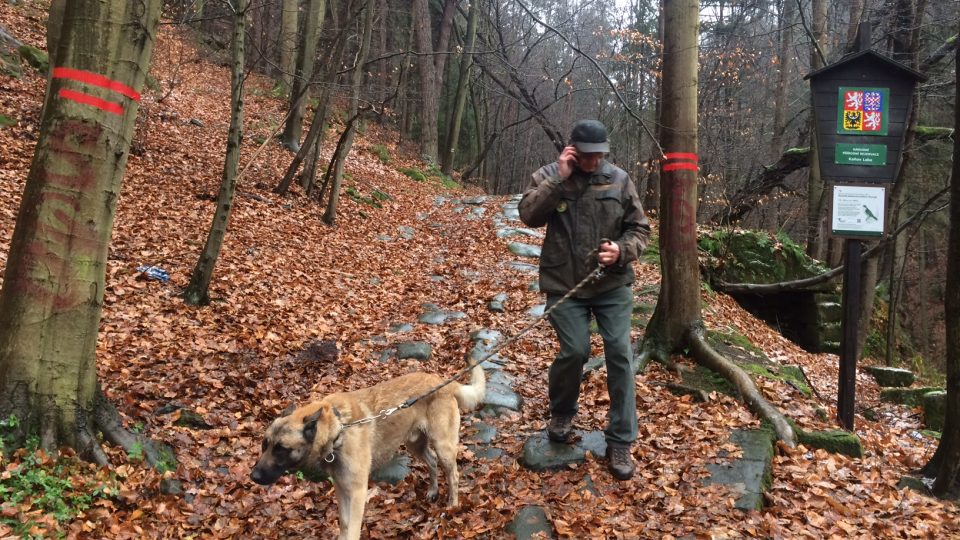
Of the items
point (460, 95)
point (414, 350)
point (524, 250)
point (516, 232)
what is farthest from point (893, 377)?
point (460, 95)

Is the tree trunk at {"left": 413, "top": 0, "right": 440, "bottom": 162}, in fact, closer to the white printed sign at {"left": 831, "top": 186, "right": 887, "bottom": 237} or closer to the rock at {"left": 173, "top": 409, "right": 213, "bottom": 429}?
the white printed sign at {"left": 831, "top": 186, "right": 887, "bottom": 237}

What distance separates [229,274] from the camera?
9.49 m

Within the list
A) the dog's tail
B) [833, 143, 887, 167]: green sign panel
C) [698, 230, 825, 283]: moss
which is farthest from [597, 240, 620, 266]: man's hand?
[698, 230, 825, 283]: moss

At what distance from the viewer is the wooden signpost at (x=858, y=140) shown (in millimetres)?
5973

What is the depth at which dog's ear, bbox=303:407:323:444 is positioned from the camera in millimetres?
3859

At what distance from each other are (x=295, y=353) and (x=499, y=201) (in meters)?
13.7

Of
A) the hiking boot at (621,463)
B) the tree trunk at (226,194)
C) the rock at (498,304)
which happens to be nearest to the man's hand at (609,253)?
the hiking boot at (621,463)

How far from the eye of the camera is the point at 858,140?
6020 millimetres

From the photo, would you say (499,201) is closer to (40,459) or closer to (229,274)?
(229,274)

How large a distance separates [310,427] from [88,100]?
2.89 m

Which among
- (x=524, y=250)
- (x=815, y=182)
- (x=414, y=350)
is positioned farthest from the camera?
(x=815, y=182)

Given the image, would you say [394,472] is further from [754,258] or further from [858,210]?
[754,258]

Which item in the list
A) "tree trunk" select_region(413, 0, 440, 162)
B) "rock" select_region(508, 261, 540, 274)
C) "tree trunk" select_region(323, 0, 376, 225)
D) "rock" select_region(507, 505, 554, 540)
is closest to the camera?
"rock" select_region(507, 505, 554, 540)

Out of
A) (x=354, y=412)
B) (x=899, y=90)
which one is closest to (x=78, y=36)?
(x=354, y=412)
